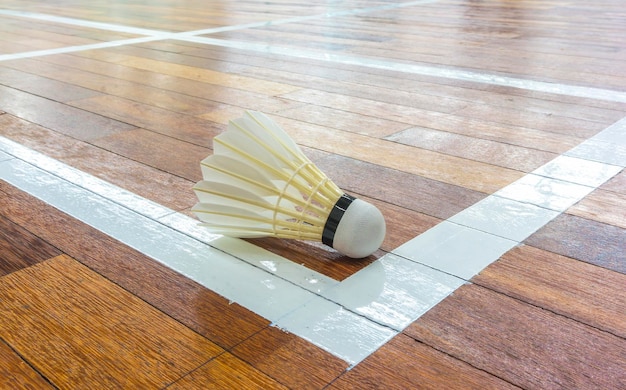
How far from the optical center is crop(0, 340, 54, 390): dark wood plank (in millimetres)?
776

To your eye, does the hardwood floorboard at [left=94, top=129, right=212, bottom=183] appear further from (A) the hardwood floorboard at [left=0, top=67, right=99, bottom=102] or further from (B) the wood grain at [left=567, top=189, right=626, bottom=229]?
(B) the wood grain at [left=567, top=189, right=626, bottom=229]

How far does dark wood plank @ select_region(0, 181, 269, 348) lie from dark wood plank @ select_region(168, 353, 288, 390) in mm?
46

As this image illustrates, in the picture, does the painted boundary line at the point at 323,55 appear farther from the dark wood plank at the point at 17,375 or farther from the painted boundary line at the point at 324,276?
the dark wood plank at the point at 17,375

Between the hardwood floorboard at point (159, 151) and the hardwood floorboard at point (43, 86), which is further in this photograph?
the hardwood floorboard at point (43, 86)

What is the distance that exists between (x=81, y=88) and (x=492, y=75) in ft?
5.06

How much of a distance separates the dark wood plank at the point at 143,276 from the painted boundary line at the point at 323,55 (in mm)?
1645

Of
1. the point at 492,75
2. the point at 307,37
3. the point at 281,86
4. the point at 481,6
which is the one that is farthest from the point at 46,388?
the point at 481,6

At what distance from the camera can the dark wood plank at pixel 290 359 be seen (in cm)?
79

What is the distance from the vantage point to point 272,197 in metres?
1.11

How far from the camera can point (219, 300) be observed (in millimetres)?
963

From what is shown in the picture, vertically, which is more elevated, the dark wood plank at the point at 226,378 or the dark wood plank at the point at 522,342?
the dark wood plank at the point at 522,342

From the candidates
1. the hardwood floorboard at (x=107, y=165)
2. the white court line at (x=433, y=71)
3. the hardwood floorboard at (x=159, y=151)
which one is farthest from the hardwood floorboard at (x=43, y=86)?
the white court line at (x=433, y=71)

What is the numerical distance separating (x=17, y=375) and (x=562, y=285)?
79cm

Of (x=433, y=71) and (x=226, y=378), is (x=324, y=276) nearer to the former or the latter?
(x=226, y=378)
